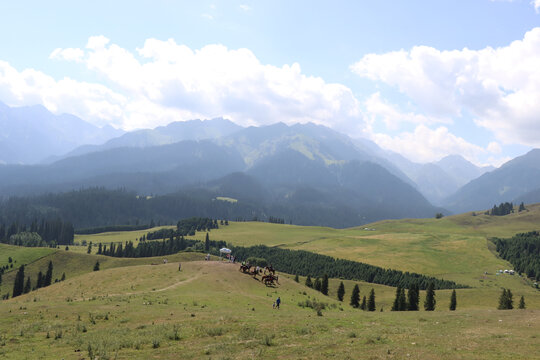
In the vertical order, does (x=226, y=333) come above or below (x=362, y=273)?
above

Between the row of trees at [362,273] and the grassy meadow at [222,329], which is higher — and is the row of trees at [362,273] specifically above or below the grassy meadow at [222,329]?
below

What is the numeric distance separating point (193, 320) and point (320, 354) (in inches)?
712

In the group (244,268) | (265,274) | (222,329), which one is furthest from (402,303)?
(222,329)

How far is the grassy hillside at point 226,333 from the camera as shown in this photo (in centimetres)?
2530

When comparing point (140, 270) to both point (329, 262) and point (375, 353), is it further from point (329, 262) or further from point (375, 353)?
point (329, 262)

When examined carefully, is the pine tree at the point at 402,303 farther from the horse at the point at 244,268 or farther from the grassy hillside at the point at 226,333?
the grassy hillside at the point at 226,333

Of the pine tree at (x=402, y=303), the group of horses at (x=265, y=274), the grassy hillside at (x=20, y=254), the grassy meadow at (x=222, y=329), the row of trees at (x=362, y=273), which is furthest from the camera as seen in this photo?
the grassy hillside at (x=20, y=254)

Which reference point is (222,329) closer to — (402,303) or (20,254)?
(402,303)

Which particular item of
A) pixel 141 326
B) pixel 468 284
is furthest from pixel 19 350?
pixel 468 284

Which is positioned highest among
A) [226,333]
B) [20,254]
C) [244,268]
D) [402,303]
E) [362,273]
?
[226,333]

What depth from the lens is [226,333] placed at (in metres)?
32.0

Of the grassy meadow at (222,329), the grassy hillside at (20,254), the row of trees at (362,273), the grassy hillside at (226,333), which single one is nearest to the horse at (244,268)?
the grassy meadow at (222,329)

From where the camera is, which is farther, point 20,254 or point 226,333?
point 20,254

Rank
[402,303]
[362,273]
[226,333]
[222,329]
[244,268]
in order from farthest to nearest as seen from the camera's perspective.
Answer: [362,273] → [402,303] → [244,268] → [222,329] → [226,333]
